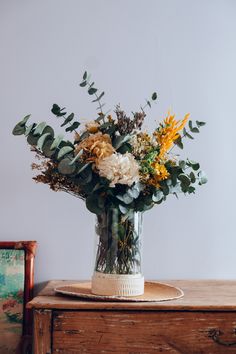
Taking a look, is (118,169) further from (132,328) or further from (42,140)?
(132,328)

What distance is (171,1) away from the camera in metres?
1.87

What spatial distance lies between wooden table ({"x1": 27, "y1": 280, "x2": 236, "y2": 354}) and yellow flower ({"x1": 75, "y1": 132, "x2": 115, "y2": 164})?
395 millimetres

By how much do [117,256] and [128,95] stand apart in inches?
27.9

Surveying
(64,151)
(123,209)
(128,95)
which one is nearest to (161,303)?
(123,209)

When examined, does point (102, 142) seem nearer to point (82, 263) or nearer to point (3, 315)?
point (82, 263)

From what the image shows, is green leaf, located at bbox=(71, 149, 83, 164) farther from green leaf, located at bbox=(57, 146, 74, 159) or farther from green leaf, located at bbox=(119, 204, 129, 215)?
green leaf, located at bbox=(119, 204, 129, 215)

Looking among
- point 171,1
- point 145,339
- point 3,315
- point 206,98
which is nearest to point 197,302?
point 145,339

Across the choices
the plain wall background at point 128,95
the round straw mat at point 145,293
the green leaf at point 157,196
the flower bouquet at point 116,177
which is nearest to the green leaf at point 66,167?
the flower bouquet at point 116,177

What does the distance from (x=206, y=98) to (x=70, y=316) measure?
1.00m

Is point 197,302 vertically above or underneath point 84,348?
above

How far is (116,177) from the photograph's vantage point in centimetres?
125

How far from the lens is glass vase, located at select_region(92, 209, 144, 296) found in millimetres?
1332

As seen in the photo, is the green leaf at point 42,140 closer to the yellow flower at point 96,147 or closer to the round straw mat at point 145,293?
the yellow flower at point 96,147

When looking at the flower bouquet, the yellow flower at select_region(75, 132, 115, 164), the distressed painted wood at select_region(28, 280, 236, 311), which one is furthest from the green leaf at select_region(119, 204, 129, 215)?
the distressed painted wood at select_region(28, 280, 236, 311)
